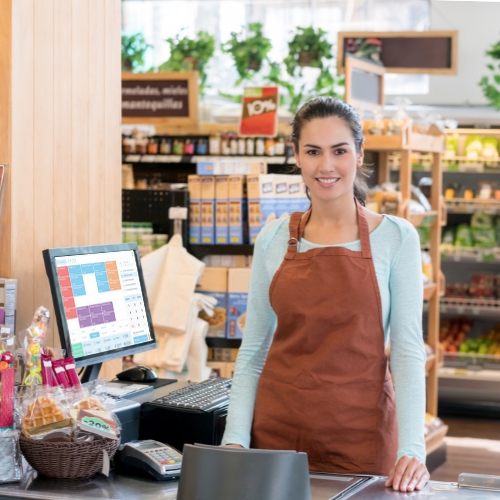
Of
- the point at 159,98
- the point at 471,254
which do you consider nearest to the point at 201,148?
the point at 159,98

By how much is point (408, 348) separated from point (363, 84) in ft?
11.9

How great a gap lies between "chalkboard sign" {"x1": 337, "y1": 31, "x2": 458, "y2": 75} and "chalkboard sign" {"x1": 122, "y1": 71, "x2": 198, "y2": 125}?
1.77m

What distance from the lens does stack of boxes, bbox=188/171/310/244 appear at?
15.4 feet

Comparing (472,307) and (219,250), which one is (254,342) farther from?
(472,307)

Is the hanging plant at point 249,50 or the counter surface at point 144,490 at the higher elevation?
the hanging plant at point 249,50

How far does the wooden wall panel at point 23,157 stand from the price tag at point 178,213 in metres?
2.14

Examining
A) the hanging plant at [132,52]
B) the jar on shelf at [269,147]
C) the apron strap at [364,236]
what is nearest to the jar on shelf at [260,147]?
the jar on shelf at [269,147]

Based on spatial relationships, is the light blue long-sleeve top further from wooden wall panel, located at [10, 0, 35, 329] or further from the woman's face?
wooden wall panel, located at [10, 0, 35, 329]

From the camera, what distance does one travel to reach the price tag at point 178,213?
15.4 ft

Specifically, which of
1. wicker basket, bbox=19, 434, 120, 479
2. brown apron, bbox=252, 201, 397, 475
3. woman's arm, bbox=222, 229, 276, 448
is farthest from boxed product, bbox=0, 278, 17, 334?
brown apron, bbox=252, 201, 397, 475

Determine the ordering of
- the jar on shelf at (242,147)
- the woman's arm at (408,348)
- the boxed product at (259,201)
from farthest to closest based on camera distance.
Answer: the jar on shelf at (242,147), the boxed product at (259,201), the woman's arm at (408,348)

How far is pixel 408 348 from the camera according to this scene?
1990 millimetres

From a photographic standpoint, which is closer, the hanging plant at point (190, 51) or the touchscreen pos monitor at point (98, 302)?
the touchscreen pos monitor at point (98, 302)

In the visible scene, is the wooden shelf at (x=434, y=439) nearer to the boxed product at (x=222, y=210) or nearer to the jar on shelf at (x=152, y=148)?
the boxed product at (x=222, y=210)
